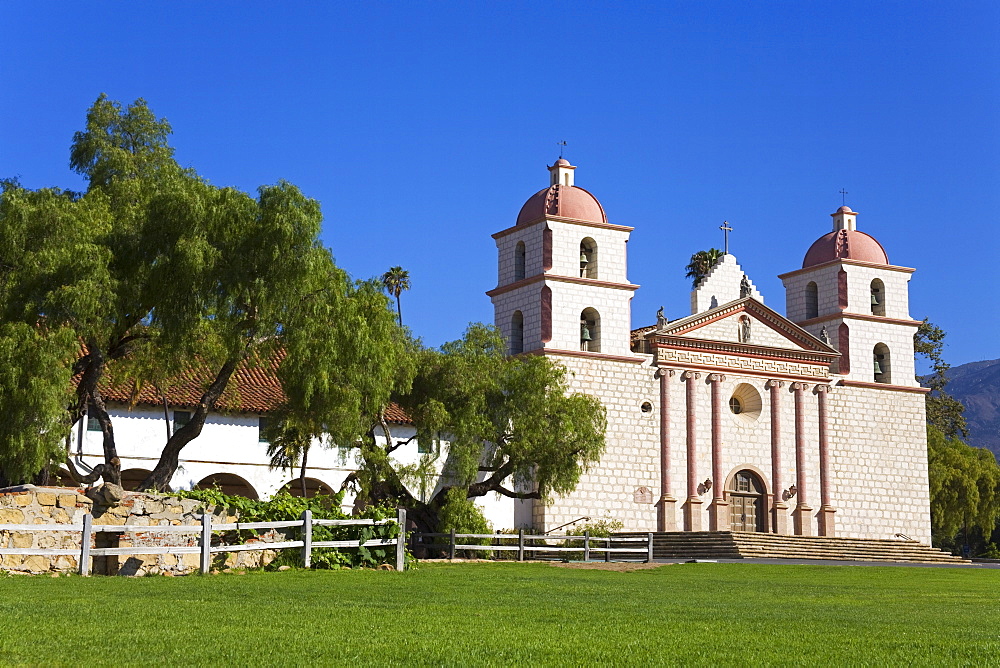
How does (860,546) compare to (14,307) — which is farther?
(860,546)

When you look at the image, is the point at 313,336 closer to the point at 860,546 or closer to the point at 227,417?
the point at 227,417

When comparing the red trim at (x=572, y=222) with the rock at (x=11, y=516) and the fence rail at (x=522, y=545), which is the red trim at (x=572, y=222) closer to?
the fence rail at (x=522, y=545)

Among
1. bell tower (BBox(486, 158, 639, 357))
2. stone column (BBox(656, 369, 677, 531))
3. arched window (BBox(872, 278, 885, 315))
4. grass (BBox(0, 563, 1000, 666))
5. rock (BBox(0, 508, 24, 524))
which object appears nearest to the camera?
grass (BBox(0, 563, 1000, 666))

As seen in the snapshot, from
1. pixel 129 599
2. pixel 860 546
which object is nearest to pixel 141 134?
pixel 129 599

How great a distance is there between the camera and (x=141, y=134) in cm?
2988

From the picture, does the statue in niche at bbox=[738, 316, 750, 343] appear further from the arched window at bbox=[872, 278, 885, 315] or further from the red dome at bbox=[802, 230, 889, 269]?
the arched window at bbox=[872, 278, 885, 315]

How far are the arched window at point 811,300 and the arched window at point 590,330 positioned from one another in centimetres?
1088

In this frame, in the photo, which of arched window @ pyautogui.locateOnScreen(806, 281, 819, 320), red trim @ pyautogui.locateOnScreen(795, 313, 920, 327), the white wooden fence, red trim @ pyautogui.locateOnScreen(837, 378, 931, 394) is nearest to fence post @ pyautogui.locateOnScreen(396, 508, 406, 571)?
the white wooden fence

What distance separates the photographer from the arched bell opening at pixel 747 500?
44750 mm

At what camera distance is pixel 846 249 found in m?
49.0

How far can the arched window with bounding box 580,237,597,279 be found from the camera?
43688 millimetres

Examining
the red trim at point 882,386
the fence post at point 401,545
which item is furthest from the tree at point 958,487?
the fence post at point 401,545

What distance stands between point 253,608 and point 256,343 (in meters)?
12.9

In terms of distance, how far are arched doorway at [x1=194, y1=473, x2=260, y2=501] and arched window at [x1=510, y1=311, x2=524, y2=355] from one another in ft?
32.4
